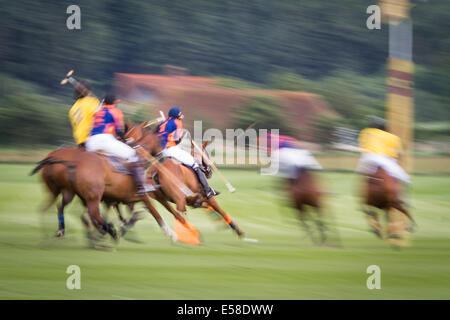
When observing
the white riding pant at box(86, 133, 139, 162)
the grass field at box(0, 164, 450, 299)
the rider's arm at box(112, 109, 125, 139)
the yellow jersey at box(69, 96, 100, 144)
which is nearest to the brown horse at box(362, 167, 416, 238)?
the grass field at box(0, 164, 450, 299)

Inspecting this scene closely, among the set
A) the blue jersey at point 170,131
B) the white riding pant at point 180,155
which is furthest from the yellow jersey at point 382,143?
the blue jersey at point 170,131

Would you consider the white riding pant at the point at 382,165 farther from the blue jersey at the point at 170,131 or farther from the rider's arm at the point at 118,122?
the rider's arm at the point at 118,122

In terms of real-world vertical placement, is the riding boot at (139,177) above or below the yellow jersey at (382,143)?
below

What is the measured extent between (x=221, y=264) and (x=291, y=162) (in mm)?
2451

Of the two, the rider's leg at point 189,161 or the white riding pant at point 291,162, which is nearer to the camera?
the white riding pant at point 291,162

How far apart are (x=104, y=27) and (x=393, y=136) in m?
31.7

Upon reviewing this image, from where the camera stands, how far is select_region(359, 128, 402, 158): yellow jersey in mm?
11859

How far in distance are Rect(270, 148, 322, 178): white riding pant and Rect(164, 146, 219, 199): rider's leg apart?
53.7 inches

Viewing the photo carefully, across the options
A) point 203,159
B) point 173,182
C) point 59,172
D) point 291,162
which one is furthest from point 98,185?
point 291,162

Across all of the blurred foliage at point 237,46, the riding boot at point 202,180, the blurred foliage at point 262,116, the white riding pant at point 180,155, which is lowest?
the riding boot at point 202,180

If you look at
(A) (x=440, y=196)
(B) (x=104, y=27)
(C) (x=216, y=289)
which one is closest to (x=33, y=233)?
(C) (x=216, y=289)

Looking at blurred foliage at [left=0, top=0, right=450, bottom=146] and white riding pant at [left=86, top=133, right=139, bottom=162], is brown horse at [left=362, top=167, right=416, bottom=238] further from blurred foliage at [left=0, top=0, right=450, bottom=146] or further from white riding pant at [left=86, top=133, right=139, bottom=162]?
blurred foliage at [left=0, top=0, right=450, bottom=146]

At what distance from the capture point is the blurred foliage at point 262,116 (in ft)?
100

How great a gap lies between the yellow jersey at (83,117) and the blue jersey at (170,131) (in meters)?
1.22
